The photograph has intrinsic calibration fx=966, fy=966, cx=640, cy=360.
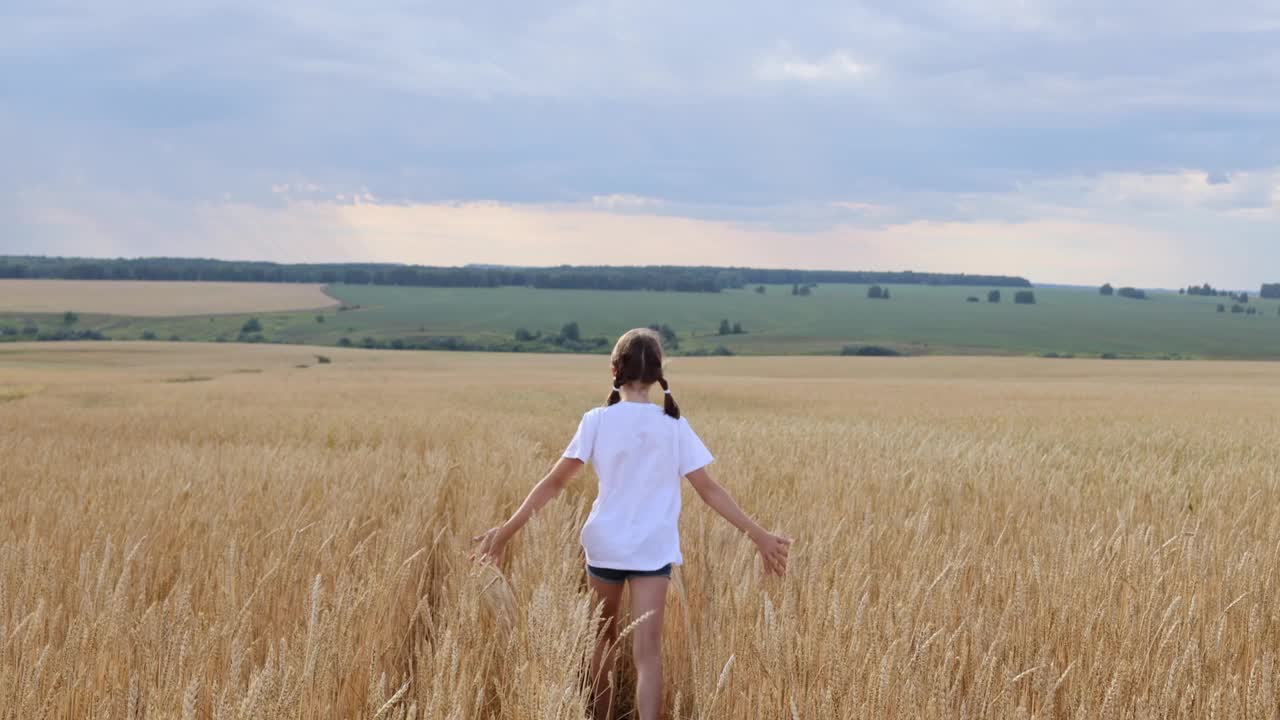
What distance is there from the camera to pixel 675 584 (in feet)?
12.1

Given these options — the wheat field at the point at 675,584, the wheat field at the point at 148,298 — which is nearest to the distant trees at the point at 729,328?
the wheat field at the point at 148,298

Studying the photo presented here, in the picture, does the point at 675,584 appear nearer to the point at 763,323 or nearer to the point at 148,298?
the point at 763,323

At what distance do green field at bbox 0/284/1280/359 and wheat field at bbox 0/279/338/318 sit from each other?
11.0ft

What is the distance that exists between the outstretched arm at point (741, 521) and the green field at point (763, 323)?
2559 inches

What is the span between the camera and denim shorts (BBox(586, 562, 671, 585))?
327cm

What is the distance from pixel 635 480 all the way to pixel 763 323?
87.9 m

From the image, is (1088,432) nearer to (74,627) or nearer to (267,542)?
(267,542)

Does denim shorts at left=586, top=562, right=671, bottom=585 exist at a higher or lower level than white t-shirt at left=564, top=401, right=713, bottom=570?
lower

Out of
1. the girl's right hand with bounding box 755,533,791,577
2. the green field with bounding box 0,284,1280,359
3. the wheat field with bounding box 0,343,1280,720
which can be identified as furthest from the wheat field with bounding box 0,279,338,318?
the girl's right hand with bounding box 755,533,791,577

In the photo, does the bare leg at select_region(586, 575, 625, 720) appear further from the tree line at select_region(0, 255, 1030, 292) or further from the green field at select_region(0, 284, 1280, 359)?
the tree line at select_region(0, 255, 1030, 292)

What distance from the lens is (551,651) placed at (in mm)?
2365

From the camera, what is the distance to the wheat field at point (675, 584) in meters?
2.49

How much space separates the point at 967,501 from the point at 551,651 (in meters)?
4.57

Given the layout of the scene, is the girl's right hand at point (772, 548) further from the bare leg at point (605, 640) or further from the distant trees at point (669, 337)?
the distant trees at point (669, 337)
